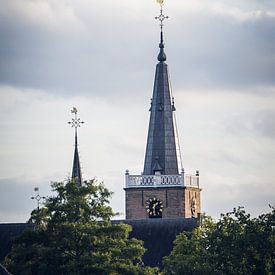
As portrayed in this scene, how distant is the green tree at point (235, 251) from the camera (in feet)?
404

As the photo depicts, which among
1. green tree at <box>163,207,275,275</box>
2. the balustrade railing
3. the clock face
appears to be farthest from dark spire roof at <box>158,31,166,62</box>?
green tree at <box>163,207,275,275</box>

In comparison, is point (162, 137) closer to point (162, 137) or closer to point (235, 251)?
point (162, 137)

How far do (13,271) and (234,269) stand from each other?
12.4m

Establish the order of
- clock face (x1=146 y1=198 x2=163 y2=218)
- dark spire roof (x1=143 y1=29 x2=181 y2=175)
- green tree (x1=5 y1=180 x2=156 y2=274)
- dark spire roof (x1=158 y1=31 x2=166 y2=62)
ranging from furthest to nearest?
1. dark spire roof (x1=158 y1=31 x2=166 y2=62)
2. dark spire roof (x1=143 y1=29 x2=181 y2=175)
3. clock face (x1=146 y1=198 x2=163 y2=218)
4. green tree (x1=5 y1=180 x2=156 y2=274)

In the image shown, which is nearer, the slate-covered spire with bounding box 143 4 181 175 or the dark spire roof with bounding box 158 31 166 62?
the slate-covered spire with bounding box 143 4 181 175

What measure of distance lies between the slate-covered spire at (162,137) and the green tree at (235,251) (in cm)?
3426

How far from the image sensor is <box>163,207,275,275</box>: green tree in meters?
123

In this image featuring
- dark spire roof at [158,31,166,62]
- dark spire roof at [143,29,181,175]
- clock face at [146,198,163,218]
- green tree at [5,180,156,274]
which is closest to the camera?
green tree at [5,180,156,274]

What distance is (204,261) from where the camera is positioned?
124 meters

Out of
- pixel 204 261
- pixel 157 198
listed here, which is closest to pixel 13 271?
pixel 204 261

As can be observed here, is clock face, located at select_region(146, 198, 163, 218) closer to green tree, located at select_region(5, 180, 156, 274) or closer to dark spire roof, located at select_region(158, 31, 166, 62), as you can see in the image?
dark spire roof, located at select_region(158, 31, 166, 62)

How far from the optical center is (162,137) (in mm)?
162125

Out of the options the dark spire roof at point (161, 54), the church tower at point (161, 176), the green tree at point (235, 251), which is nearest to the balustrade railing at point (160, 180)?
the church tower at point (161, 176)

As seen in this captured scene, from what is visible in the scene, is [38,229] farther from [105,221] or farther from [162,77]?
[162,77]
